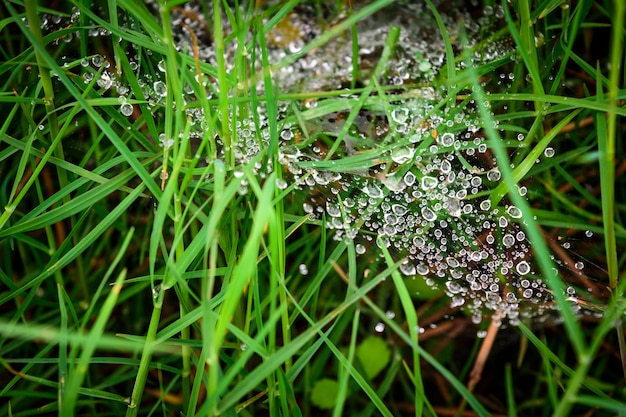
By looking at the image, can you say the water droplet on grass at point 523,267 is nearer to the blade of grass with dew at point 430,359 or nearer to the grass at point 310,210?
the grass at point 310,210

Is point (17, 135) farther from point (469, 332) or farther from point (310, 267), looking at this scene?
point (469, 332)

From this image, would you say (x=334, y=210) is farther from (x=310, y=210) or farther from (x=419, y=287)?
(x=419, y=287)

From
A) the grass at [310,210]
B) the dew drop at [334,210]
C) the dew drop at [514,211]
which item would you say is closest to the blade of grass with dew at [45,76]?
the grass at [310,210]

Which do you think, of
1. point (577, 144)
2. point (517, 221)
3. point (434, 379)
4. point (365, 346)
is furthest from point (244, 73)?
point (434, 379)

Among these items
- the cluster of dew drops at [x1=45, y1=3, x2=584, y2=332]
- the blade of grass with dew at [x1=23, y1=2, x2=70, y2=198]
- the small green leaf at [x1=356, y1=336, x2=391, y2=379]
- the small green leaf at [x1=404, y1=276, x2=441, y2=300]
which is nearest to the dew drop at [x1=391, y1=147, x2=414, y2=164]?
the cluster of dew drops at [x1=45, y1=3, x2=584, y2=332]

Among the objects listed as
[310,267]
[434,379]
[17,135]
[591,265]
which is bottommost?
[434,379]

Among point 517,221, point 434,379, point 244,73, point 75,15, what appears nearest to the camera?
point 244,73

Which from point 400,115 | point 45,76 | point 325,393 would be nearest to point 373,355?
point 325,393
